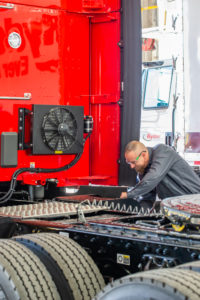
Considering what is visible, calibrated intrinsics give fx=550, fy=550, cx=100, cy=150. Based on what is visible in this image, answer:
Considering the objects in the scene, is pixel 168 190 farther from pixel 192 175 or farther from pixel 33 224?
pixel 33 224

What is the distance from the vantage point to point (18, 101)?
171 inches

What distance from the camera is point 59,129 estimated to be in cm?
440

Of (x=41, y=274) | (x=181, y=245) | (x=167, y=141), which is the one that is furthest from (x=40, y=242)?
(x=167, y=141)

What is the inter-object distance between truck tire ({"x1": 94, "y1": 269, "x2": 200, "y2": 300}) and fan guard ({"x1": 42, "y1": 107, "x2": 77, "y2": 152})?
220 cm

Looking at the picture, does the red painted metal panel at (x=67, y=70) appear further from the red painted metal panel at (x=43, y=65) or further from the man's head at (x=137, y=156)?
the man's head at (x=137, y=156)

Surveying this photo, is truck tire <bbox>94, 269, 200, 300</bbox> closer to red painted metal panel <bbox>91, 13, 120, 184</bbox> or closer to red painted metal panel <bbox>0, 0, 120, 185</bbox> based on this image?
red painted metal panel <bbox>0, 0, 120, 185</bbox>

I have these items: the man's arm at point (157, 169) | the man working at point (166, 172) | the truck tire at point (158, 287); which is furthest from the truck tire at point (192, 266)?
the man working at point (166, 172)

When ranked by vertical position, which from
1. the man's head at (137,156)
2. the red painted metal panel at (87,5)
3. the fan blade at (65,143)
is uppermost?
the red painted metal panel at (87,5)

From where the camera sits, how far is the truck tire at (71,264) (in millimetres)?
2752

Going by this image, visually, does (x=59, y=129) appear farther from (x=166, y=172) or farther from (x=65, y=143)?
(x=166, y=172)

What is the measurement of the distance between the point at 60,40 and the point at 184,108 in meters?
3.08

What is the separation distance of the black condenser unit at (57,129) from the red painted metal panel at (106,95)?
0.83 feet

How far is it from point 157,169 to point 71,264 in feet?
10.3

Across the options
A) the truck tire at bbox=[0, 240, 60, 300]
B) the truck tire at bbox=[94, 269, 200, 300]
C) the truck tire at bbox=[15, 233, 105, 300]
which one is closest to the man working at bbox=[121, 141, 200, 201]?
the truck tire at bbox=[15, 233, 105, 300]
